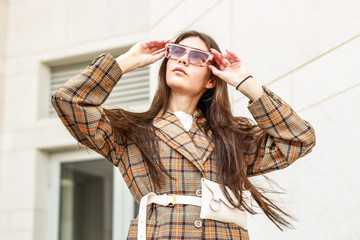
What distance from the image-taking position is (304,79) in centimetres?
354

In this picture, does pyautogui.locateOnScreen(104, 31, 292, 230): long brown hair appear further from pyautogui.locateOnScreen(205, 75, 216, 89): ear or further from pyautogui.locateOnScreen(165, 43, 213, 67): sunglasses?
A: pyautogui.locateOnScreen(165, 43, 213, 67): sunglasses

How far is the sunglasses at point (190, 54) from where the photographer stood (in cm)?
259

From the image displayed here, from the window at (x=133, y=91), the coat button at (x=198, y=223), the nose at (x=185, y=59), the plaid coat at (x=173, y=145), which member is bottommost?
the coat button at (x=198, y=223)

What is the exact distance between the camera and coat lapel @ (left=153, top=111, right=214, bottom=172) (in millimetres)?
2359

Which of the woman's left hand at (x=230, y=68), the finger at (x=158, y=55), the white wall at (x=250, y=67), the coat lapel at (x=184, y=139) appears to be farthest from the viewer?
the white wall at (x=250, y=67)

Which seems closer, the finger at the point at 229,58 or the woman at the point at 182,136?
the woman at the point at 182,136

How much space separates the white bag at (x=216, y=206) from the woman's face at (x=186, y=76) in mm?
468

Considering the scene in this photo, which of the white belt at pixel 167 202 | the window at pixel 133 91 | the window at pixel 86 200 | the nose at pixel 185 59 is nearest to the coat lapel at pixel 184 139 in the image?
the white belt at pixel 167 202

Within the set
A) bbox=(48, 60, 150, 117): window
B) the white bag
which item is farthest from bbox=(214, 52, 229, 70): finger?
bbox=(48, 60, 150, 117): window

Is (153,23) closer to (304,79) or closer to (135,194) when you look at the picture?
(304,79)

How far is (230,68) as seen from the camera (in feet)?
8.50

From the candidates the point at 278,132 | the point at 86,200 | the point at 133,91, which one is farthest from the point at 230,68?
the point at 86,200

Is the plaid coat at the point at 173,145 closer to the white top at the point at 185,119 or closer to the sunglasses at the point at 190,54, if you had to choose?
the white top at the point at 185,119

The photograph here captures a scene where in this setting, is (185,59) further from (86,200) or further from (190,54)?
(86,200)
